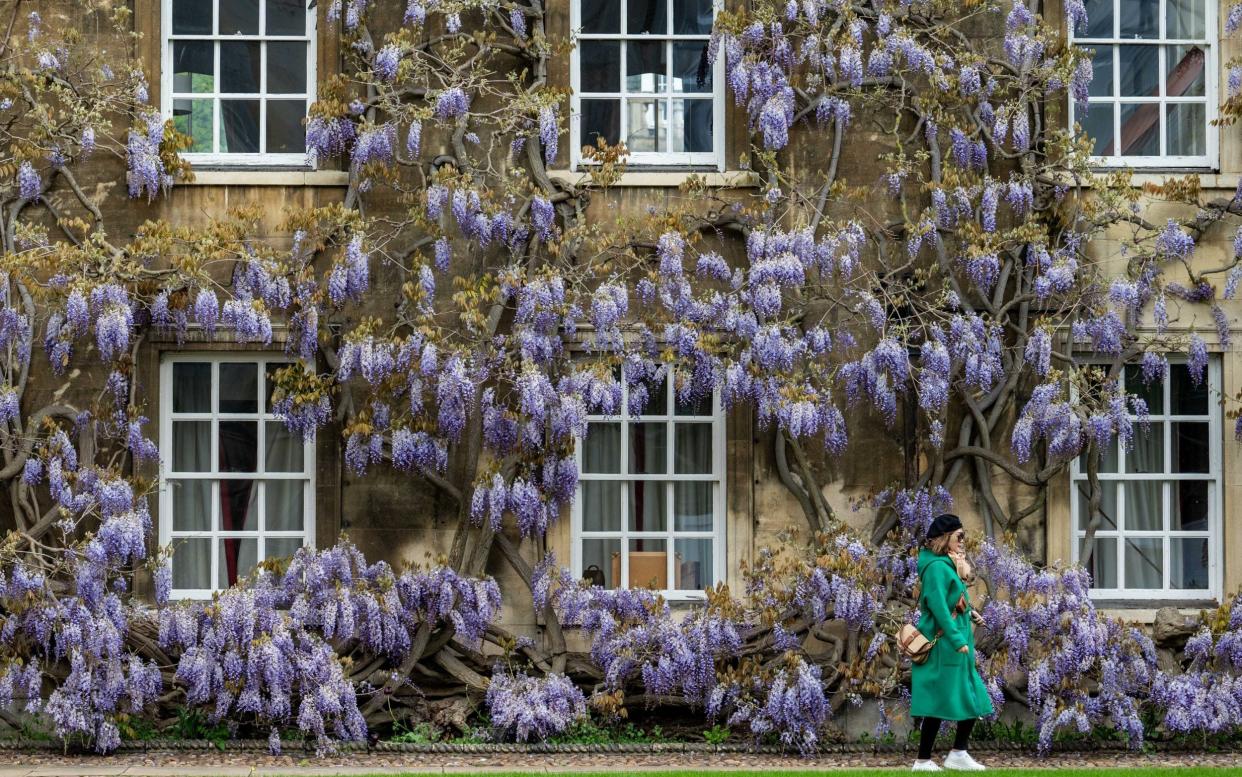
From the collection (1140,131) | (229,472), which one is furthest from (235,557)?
(1140,131)

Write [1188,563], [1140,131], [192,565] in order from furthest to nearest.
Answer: [1140,131]
[1188,563]
[192,565]

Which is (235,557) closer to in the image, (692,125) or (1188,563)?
(692,125)

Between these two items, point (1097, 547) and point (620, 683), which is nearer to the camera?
point (620, 683)

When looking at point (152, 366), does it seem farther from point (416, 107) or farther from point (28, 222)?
point (416, 107)

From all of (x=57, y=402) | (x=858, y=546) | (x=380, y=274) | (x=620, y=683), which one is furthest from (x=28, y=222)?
(x=858, y=546)

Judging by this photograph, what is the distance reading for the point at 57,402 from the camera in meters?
12.5

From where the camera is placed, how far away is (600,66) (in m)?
13.1

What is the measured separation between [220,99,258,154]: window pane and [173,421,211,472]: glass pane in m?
2.17

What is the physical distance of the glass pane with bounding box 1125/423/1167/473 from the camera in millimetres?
13016

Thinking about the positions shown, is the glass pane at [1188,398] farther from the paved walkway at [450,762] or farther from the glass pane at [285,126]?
the glass pane at [285,126]

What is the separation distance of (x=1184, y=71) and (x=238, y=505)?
26.9 ft

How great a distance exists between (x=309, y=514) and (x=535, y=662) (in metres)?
2.08

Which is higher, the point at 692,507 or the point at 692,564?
the point at 692,507

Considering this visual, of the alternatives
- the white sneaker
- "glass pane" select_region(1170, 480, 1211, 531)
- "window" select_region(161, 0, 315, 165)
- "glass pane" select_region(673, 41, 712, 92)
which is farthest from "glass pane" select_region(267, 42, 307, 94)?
"glass pane" select_region(1170, 480, 1211, 531)
